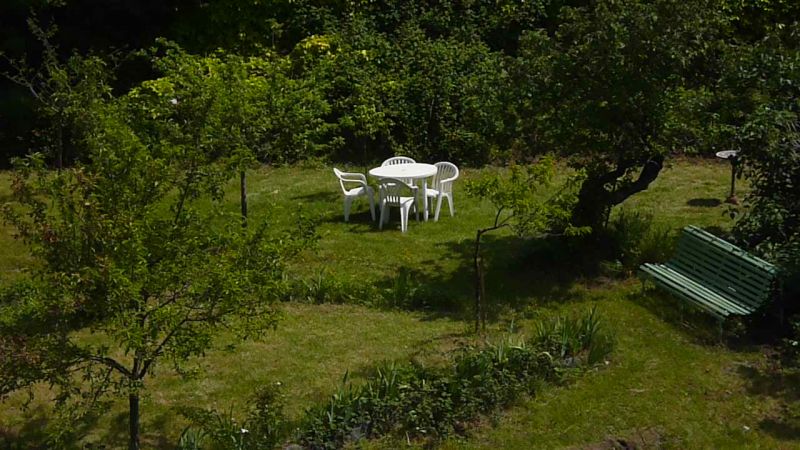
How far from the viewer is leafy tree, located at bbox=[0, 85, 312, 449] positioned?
7.42 metres

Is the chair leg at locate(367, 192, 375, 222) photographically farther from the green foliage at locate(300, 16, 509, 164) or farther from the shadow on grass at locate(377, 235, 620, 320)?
the green foliage at locate(300, 16, 509, 164)

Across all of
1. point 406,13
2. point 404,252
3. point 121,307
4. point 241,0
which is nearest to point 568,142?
point 404,252

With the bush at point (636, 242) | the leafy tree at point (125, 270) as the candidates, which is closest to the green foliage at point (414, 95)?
the bush at point (636, 242)

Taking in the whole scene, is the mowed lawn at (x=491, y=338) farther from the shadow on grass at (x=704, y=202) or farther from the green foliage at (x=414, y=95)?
the green foliage at (x=414, y=95)

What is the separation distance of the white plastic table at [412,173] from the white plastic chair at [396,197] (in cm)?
12

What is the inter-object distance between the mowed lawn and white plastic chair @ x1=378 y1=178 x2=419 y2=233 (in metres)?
0.21

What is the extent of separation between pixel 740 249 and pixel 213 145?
17.8ft

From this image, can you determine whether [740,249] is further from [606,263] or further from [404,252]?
[404,252]

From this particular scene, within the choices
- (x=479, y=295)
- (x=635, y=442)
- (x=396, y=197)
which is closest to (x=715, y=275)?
(x=479, y=295)

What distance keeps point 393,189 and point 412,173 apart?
0.49 metres

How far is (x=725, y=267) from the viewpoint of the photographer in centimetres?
1091

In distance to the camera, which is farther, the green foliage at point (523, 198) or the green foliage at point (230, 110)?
the green foliage at point (523, 198)

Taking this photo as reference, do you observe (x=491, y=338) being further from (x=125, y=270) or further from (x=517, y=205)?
(x=125, y=270)

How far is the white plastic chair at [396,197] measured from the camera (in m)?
14.1
